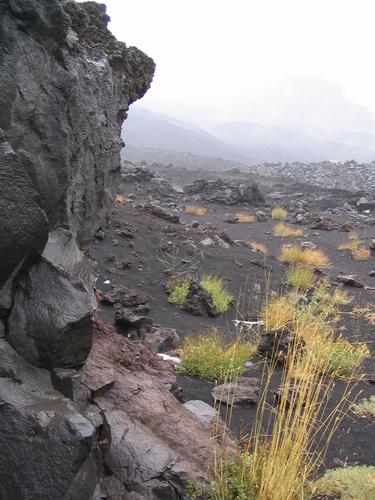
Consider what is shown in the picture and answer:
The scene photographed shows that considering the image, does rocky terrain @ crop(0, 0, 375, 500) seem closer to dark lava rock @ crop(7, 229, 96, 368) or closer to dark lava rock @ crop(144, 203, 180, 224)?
dark lava rock @ crop(7, 229, 96, 368)

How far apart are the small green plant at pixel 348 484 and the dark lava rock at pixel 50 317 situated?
148 cm

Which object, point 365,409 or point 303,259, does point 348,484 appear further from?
point 303,259

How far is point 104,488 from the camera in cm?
235

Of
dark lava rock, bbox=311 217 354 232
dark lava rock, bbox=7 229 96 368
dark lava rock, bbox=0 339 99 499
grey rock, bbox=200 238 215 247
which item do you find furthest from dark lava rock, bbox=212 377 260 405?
dark lava rock, bbox=311 217 354 232

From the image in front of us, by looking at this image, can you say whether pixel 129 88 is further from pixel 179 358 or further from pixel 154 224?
pixel 154 224

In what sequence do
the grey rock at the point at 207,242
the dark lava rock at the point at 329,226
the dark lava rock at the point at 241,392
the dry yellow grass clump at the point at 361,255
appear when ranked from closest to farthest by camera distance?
1. the dark lava rock at the point at 241,392
2. the grey rock at the point at 207,242
3. the dry yellow grass clump at the point at 361,255
4. the dark lava rock at the point at 329,226

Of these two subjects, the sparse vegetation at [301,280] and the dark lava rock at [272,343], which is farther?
the sparse vegetation at [301,280]

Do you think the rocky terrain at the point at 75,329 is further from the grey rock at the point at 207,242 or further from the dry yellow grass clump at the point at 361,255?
the dry yellow grass clump at the point at 361,255

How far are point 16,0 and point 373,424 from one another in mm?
3760

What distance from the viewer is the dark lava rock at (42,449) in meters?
2.08

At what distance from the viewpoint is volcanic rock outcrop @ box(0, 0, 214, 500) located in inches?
84.4

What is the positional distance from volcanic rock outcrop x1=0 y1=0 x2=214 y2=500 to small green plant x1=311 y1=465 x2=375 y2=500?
27.6 inches

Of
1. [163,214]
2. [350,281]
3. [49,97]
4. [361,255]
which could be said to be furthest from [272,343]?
[361,255]

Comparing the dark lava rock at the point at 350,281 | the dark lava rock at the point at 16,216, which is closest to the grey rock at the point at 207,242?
the dark lava rock at the point at 350,281
